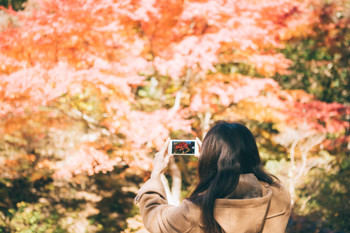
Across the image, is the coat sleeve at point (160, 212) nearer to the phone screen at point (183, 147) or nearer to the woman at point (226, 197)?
the woman at point (226, 197)

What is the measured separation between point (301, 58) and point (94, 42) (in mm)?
5843

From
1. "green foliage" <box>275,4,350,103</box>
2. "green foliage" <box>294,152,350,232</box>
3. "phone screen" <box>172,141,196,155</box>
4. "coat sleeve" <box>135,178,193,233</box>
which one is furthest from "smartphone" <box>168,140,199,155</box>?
"green foliage" <box>275,4,350,103</box>

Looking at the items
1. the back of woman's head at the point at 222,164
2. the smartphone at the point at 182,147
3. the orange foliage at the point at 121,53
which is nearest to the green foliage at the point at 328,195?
the orange foliage at the point at 121,53

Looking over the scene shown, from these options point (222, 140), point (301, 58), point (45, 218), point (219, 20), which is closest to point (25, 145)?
point (45, 218)

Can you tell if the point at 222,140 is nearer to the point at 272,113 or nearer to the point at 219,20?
the point at 219,20

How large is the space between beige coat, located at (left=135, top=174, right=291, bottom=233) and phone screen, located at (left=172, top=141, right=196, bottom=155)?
0.45 m

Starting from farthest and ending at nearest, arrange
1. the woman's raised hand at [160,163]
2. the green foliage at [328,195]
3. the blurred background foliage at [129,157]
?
the green foliage at [328,195]
the blurred background foliage at [129,157]
the woman's raised hand at [160,163]

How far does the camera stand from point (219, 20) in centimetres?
431

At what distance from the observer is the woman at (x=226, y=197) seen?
117 cm

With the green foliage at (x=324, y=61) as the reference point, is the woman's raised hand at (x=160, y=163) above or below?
above

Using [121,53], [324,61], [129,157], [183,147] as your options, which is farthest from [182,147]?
[324,61]

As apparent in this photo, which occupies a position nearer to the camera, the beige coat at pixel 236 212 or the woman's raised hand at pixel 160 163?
the beige coat at pixel 236 212

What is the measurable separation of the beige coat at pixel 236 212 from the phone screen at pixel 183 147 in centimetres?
45

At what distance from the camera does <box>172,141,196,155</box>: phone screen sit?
5.69ft
